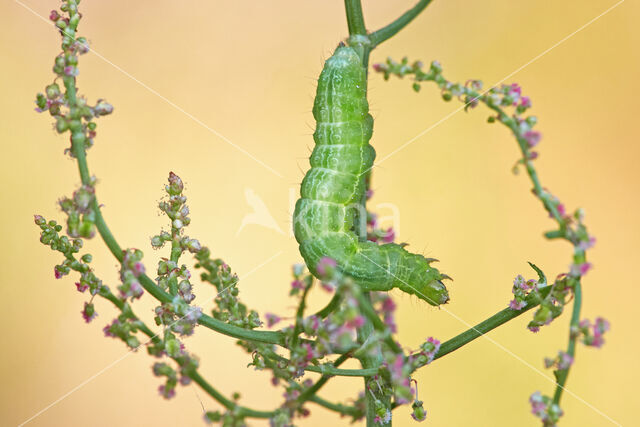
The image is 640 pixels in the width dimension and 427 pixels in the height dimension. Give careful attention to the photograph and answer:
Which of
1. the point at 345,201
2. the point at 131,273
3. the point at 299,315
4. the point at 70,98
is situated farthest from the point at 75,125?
the point at 345,201

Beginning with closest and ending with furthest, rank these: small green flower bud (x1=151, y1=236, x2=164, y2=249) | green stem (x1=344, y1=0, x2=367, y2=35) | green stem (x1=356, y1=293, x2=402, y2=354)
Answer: green stem (x1=356, y1=293, x2=402, y2=354)
green stem (x1=344, y1=0, x2=367, y2=35)
small green flower bud (x1=151, y1=236, x2=164, y2=249)

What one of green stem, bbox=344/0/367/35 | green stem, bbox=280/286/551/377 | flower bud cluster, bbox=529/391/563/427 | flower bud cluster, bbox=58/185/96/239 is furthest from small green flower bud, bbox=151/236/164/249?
flower bud cluster, bbox=529/391/563/427

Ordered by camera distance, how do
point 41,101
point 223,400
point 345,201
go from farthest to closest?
point 345,201 < point 41,101 < point 223,400

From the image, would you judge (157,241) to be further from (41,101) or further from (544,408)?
(544,408)

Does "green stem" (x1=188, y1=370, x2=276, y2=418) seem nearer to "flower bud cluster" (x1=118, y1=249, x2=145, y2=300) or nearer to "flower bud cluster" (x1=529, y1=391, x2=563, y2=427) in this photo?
"flower bud cluster" (x1=118, y1=249, x2=145, y2=300)

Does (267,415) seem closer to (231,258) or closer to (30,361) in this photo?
(231,258)

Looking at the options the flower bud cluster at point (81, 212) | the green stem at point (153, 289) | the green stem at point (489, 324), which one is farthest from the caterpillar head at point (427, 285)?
the flower bud cluster at point (81, 212)
